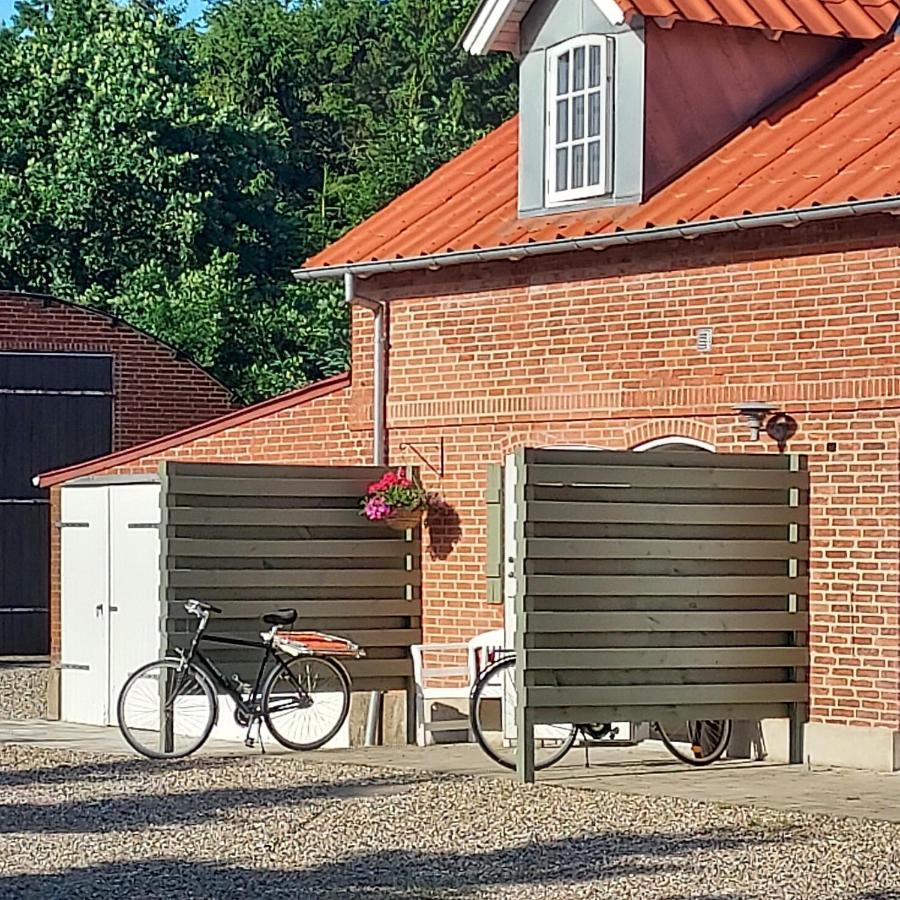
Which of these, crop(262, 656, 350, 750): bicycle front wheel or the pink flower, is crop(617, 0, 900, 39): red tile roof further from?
crop(262, 656, 350, 750): bicycle front wheel

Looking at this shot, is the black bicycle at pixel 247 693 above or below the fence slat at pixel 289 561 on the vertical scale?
below

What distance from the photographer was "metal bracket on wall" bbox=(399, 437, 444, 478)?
776 inches

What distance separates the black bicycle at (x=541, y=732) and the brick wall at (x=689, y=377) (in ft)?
2.69

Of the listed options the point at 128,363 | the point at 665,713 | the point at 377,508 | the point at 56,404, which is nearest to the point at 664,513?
the point at 665,713

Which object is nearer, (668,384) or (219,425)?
(668,384)

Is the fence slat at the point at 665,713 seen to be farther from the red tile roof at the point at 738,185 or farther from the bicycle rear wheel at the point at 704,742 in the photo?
the red tile roof at the point at 738,185

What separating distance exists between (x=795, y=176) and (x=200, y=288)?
84.8 feet

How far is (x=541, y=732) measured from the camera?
17016 mm

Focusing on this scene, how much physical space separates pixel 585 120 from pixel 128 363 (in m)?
12.5

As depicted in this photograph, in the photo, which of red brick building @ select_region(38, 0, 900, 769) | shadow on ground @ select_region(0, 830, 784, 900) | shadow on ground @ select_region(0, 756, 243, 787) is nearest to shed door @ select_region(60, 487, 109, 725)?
red brick building @ select_region(38, 0, 900, 769)

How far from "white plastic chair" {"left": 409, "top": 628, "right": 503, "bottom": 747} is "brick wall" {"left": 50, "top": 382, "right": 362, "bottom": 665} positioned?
228cm

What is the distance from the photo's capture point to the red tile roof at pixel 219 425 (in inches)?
835

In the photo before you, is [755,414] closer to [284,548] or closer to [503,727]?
[503,727]

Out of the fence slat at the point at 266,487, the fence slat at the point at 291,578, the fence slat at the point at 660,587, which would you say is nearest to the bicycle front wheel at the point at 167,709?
the fence slat at the point at 291,578
